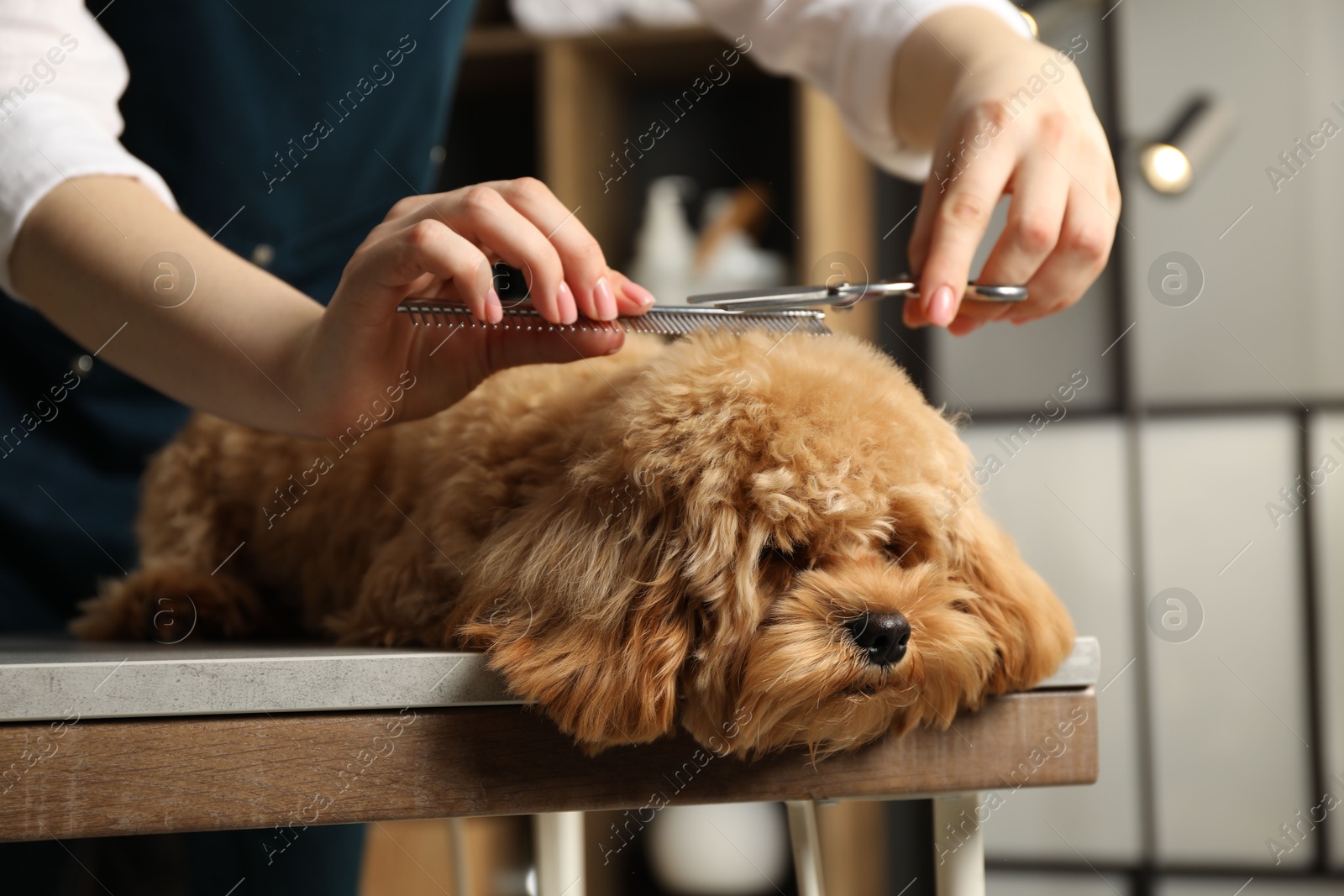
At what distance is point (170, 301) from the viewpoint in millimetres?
824

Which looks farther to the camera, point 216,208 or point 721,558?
point 216,208

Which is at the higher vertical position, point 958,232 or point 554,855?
point 958,232

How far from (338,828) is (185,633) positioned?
15.3 inches

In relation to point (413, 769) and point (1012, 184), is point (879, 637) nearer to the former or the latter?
point (413, 769)

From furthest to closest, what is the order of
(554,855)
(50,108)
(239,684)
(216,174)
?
(216,174) < (554,855) < (50,108) < (239,684)

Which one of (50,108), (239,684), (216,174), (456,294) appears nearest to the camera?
(239,684)

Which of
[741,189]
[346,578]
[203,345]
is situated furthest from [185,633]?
[741,189]

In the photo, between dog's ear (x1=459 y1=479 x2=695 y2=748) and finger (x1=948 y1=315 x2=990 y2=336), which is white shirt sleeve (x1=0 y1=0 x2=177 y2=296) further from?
finger (x1=948 y1=315 x2=990 y2=336)

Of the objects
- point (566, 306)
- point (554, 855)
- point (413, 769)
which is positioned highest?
point (566, 306)

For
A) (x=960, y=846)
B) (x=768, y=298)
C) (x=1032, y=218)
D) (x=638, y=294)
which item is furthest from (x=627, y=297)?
(x=960, y=846)

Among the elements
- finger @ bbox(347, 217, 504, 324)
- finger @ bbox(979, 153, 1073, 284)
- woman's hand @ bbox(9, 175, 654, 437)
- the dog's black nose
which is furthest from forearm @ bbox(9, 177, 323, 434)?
finger @ bbox(979, 153, 1073, 284)

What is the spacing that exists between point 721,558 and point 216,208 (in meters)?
0.91

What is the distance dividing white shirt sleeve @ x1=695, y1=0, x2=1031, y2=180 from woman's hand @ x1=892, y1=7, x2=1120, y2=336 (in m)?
0.10

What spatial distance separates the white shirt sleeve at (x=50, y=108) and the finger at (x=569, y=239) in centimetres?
34
